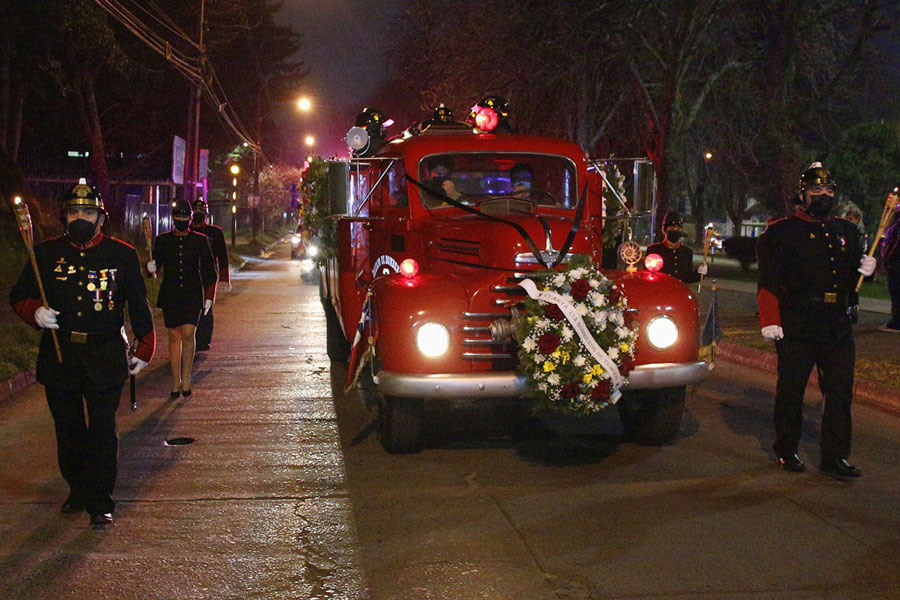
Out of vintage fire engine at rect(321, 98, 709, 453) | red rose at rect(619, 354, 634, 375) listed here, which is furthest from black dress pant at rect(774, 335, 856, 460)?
red rose at rect(619, 354, 634, 375)

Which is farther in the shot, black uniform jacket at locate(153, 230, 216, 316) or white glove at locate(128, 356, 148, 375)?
black uniform jacket at locate(153, 230, 216, 316)

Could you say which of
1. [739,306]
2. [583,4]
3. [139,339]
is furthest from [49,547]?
[583,4]

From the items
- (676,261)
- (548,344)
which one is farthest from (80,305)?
(676,261)

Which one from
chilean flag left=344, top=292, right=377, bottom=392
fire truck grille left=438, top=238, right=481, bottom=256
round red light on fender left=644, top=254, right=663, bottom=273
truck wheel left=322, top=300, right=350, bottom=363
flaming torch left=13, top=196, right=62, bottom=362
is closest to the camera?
flaming torch left=13, top=196, right=62, bottom=362

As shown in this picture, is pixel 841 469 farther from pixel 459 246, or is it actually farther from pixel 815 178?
pixel 459 246

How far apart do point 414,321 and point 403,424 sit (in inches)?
34.0

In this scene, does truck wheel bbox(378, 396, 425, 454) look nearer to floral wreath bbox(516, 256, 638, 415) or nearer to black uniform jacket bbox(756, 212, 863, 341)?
floral wreath bbox(516, 256, 638, 415)

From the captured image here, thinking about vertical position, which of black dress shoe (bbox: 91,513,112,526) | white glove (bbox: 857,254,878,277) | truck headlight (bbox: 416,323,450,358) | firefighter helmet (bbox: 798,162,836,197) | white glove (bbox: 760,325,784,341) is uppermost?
firefighter helmet (bbox: 798,162,836,197)

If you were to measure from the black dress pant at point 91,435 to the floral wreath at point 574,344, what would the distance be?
271cm

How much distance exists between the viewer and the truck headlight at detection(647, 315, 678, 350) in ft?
24.5

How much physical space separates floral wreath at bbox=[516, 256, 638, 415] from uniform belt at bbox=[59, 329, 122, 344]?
8.85ft

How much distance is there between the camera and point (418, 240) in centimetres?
866

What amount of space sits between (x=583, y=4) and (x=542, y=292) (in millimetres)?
17705

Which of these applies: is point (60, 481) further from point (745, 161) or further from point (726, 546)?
point (745, 161)
